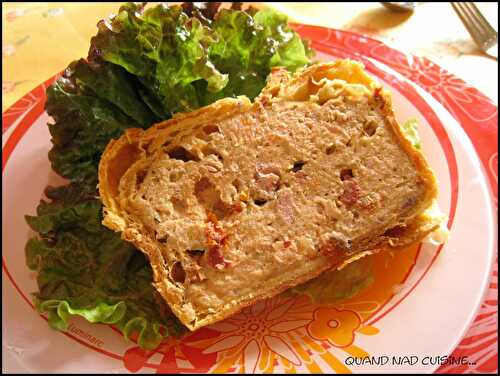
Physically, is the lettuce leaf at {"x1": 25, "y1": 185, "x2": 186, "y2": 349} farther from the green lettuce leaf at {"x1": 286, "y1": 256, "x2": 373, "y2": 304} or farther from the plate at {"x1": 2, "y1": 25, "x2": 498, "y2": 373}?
the green lettuce leaf at {"x1": 286, "y1": 256, "x2": 373, "y2": 304}

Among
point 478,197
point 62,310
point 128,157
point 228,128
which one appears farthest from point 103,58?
point 478,197

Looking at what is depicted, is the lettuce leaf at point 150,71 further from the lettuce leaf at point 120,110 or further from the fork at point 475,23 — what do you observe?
the fork at point 475,23

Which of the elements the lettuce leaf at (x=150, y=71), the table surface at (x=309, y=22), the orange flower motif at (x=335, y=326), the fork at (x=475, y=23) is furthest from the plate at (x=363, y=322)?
the fork at (x=475, y=23)

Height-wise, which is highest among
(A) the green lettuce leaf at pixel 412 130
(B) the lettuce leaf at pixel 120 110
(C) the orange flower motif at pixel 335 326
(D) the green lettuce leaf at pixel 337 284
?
(B) the lettuce leaf at pixel 120 110

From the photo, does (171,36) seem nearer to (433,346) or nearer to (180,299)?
(180,299)

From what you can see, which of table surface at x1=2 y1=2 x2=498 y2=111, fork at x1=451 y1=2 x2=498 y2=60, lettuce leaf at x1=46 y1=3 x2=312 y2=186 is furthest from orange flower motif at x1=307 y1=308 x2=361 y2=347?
fork at x1=451 y1=2 x2=498 y2=60

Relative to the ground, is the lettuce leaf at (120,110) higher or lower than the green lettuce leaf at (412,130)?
higher

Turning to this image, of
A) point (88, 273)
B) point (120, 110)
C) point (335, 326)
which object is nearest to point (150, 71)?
point (120, 110)

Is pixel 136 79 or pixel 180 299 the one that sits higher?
pixel 136 79
